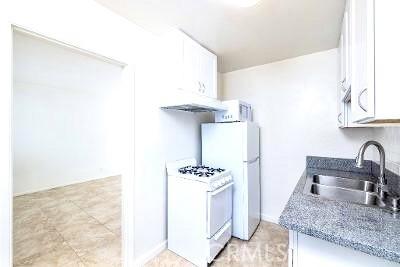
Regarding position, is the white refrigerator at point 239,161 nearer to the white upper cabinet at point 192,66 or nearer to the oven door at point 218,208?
the oven door at point 218,208

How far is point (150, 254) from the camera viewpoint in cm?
A: 195

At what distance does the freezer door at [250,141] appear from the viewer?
7.36ft

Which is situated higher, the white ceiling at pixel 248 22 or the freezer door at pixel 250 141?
the white ceiling at pixel 248 22

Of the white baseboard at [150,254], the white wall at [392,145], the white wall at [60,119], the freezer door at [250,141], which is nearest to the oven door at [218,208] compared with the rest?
the freezer door at [250,141]

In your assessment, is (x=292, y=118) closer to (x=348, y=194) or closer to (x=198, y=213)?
(x=348, y=194)

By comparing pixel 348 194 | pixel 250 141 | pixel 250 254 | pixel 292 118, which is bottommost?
pixel 250 254

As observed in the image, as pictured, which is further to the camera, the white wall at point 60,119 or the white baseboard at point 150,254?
the white wall at point 60,119

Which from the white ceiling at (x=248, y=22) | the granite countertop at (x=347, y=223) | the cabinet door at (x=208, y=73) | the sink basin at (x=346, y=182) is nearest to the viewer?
the granite countertop at (x=347, y=223)

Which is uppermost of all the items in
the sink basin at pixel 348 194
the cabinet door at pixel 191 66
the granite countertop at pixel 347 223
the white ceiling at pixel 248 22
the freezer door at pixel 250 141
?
the white ceiling at pixel 248 22

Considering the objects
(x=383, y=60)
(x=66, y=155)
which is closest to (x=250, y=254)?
(x=383, y=60)

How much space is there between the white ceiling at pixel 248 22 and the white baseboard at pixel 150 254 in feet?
7.34

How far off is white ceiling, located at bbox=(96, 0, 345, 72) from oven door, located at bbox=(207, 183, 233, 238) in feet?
5.22

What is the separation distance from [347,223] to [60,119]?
5404 millimetres

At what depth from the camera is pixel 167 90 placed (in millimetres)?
2096
